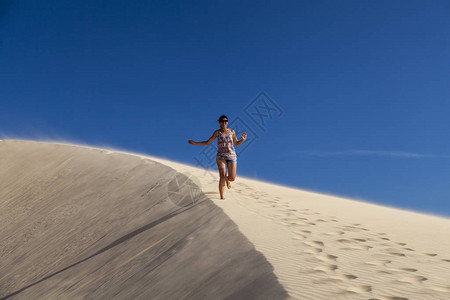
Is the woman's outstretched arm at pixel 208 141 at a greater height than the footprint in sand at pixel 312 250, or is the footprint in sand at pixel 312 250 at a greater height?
the woman's outstretched arm at pixel 208 141

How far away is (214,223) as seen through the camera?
224 inches

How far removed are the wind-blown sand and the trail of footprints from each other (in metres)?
0.02

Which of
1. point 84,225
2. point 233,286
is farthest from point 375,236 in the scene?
point 84,225

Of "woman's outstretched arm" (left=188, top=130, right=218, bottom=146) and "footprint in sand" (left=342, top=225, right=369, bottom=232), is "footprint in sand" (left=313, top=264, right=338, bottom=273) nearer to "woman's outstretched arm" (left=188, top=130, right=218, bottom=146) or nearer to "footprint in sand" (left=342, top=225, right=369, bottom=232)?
"footprint in sand" (left=342, top=225, right=369, bottom=232)

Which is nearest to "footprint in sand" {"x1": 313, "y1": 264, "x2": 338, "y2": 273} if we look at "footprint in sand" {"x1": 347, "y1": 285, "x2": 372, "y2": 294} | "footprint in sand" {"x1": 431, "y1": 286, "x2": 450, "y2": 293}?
"footprint in sand" {"x1": 347, "y1": 285, "x2": 372, "y2": 294}

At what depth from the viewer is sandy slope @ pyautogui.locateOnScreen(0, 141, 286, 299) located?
397 cm

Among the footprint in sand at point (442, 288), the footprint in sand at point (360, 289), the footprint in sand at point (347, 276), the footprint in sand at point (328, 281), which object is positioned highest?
the footprint in sand at point (328, 281)

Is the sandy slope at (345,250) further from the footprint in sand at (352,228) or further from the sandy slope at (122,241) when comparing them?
the sandy slope at (122,241)

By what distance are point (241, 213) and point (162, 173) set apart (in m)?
4.67

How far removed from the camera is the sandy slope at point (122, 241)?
3971 millimetres

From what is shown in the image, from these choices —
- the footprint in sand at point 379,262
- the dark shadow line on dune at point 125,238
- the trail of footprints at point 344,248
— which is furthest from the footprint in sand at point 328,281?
the dark shadow line on dune at point 125,238

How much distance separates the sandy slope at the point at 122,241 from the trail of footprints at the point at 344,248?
0.67 metres

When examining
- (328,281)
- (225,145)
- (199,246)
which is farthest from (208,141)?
(328,281)

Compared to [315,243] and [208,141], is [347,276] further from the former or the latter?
[208,141]
